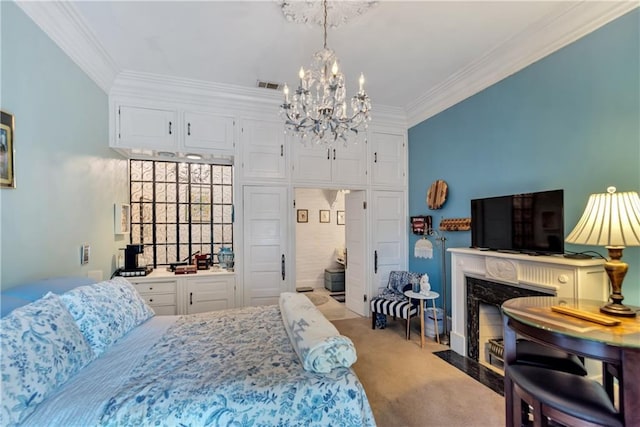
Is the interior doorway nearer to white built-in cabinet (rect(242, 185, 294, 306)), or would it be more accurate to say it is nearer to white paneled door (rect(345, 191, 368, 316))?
white paneled door (rect(345, 191, 368, 316))

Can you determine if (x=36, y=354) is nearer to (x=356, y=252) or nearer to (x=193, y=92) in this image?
(x=193, y=92)

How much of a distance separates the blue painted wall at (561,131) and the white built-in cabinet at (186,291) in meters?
2.88

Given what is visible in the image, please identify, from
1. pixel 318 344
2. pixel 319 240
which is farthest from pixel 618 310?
pixel 319 240

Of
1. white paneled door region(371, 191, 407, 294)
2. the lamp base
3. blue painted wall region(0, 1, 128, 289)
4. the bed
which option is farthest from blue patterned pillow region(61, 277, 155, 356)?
white paneled door region(371, 191, 407, 294)

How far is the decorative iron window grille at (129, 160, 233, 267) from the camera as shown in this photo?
3975 mm

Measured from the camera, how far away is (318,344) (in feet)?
4.86

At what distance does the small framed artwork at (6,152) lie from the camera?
5.52 ft

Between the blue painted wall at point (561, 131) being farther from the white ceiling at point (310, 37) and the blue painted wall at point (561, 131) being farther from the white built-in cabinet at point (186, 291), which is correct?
the white built-in cabinet at point (186, 291)

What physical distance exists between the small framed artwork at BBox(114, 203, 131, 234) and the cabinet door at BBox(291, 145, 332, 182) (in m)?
2.11

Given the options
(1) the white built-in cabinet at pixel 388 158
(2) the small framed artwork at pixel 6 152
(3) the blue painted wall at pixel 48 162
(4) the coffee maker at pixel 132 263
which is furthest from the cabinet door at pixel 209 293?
(1) the white built-in cabinet at pixel 388 158

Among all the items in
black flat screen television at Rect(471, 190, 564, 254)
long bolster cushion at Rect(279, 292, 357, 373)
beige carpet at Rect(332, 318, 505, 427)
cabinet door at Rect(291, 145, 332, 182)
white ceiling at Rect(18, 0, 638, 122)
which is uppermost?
white ceiling at Rect(18, 0, 638, 122)

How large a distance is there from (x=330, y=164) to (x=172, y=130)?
6.78 ft

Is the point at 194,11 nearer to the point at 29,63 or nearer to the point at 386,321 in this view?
the point at 29,63

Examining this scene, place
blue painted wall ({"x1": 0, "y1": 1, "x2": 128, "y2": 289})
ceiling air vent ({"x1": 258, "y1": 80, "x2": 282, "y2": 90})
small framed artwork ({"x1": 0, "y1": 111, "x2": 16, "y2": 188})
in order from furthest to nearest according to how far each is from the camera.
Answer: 1. ceiling air vent ({"x1": 258, "y1": 80, "x2": 282, "y2": 90})
2. blue painted wall ({"x1": 0, "y1": 1, "x2": 128, "y2": 289})
3. small framed artwork ({"x1": 0, "y1": 111, "x2": 16, "y2": 188})
